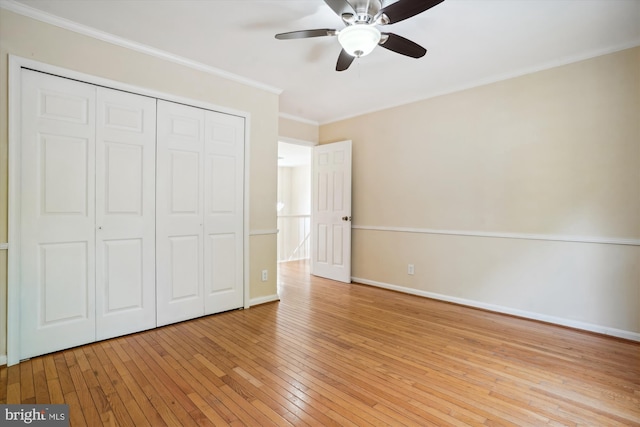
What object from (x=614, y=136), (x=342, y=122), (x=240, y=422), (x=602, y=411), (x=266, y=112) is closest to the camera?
(x=240, y=422)

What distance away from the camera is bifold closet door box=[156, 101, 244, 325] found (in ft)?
9.85

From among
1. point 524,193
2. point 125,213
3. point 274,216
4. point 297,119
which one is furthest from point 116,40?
point 524,193

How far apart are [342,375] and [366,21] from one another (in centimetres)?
241

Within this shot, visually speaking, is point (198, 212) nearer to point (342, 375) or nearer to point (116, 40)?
point (116, 40)

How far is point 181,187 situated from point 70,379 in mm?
1721

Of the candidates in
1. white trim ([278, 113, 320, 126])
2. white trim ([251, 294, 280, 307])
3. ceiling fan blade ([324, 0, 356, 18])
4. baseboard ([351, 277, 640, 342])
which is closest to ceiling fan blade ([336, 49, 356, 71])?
ceiling fan blade ([324, 0, 356, 18])

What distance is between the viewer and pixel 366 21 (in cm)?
211

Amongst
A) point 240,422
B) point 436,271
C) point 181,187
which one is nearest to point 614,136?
point 436,271

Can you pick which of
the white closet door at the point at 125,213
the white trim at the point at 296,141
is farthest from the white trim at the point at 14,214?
the white trim at the point at 296,141

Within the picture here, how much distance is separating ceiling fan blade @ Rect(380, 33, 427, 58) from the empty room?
2 cm

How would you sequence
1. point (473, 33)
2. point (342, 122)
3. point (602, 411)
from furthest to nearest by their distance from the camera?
point (342, 122) < point (473, 33) < point (602, 411)

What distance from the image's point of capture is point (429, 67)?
3.21 m

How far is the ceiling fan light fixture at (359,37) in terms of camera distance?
205 cm

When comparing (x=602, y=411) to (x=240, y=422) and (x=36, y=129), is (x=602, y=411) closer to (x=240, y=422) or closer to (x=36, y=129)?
(x=240, y=422)
